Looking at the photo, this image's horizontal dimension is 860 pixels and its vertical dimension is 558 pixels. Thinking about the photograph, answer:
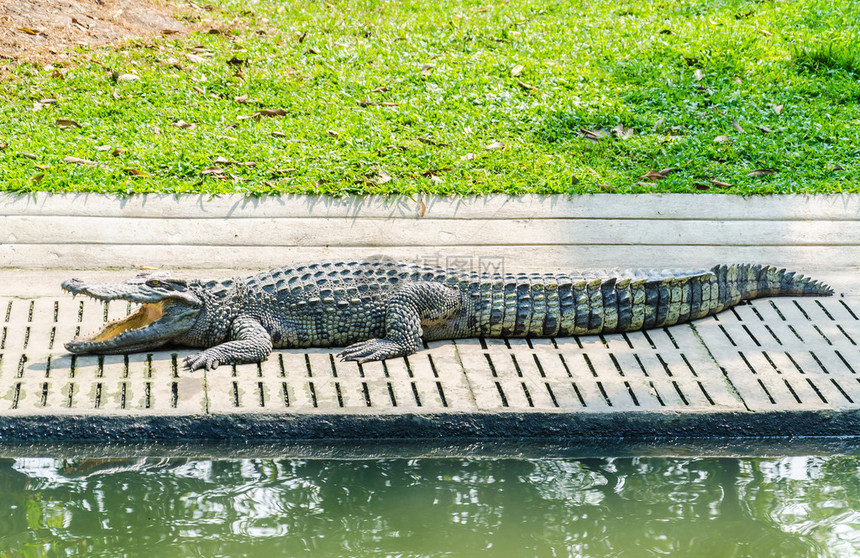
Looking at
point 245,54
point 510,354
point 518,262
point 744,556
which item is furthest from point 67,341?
point 245,54

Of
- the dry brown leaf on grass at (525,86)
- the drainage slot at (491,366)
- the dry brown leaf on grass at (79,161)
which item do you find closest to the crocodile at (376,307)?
the drainage slot at (491,366)

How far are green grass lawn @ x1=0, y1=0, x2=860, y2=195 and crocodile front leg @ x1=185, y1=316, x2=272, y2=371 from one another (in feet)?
6.51

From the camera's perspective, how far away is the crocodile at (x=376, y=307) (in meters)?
4.98

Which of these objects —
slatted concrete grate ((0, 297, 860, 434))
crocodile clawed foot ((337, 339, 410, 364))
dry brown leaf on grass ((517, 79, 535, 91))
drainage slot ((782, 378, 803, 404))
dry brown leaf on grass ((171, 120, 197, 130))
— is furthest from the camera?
dry brown leaf on grass ((517, 79, 535, 91))

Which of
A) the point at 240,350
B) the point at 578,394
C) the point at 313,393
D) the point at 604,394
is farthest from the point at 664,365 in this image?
the point at 240,350

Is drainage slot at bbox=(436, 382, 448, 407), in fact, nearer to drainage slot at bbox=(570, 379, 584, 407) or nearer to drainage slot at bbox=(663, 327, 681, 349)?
drainage slot at bbox=(570, 379, 584, 407)

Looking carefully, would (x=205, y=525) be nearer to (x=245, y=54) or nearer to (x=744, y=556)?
(x=744, y=556)

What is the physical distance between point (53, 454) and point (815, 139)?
6437mm

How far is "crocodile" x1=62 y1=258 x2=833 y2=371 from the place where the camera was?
4.98 metres

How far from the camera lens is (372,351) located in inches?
196

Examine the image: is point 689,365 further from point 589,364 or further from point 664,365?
point 589,364

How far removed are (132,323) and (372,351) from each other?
1307mm

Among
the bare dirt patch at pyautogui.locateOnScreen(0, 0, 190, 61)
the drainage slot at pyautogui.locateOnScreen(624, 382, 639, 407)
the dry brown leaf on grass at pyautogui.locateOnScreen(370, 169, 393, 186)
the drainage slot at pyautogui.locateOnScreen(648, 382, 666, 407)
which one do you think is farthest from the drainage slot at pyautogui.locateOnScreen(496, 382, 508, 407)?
the bare dirt patch at pyautogui.locateOnScreen(0, 0, 190, 61)

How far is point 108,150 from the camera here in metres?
7.33
